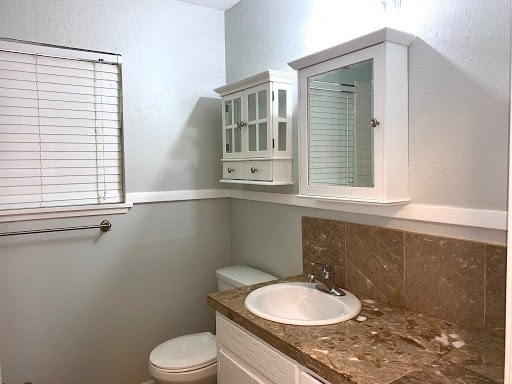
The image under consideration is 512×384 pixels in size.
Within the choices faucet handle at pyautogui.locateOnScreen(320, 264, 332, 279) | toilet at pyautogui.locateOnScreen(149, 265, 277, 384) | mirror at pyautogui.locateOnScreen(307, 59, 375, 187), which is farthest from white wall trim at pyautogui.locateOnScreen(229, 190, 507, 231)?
toilet at pyautogui.locateOnScreen(149, 265, 277, 384)

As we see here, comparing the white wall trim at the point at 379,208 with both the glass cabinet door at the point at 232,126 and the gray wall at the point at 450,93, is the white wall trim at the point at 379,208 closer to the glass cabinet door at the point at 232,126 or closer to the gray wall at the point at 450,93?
the gray wall at the point at 450,93

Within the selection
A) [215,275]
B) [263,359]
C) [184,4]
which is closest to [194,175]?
[215,275]

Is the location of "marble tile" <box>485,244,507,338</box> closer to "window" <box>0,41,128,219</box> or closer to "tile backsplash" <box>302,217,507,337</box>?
"tile backsplash" <box>302,217,507,337</box>

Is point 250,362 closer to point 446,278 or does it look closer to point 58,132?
point 446,278

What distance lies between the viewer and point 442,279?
1.35 m

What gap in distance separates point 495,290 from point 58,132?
2.02 meters

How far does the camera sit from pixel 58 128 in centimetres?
204

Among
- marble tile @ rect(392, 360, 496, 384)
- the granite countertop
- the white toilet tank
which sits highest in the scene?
the granite countertop

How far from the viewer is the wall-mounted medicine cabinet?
1405 millimetres

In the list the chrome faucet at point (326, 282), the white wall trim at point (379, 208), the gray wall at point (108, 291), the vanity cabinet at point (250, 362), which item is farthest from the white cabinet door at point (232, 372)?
the gray wall at point (108, 291)

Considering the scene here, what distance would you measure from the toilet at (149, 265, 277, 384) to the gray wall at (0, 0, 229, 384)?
0.34 meters

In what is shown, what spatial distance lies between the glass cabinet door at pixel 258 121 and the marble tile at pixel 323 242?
42cm

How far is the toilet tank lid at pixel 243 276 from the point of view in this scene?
2143 mm

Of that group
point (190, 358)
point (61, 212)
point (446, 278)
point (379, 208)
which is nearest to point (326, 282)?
point (379, 208)
